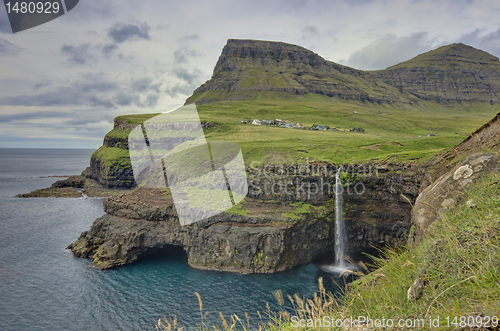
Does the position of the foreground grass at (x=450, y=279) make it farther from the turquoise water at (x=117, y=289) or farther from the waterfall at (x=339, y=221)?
the waterfall at (x=339, y=221)

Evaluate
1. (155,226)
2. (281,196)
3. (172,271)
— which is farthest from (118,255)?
(281,196)

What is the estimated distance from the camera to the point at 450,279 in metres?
4.00

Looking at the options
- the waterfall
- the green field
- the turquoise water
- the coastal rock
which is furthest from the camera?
the green field

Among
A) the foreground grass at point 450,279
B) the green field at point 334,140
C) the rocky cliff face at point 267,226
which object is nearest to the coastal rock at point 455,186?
the foreground grass at point 450,279

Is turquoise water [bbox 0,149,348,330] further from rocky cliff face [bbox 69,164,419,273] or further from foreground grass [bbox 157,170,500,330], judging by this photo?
foreground grass [bbox 157,170,500,330]

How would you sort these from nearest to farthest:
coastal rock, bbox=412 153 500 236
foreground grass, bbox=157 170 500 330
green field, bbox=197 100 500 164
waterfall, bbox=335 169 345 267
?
foreground grass, bbox=157 170 500 330 < coastal rock, bbox=412 153 500 236 < waterfall, bbox=335 169 345 267 < green field, bbox=197 100 500 164

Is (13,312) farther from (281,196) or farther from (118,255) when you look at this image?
(281,196)

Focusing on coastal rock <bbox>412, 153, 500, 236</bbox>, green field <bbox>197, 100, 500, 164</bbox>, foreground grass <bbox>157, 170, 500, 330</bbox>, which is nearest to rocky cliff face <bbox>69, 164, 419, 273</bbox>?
green field <bbox>197, 100, 500, 164</bbox>

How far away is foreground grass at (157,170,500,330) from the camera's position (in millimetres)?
3473

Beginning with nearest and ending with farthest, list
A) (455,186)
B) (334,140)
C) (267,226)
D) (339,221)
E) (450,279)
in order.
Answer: (450,279)
(455,186)
(267,226)
(339,221)
(334,140)

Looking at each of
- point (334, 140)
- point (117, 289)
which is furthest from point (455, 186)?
point (334, 140)

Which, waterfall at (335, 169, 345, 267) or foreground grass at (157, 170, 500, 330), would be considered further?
waterfall at (335, 169, 345, 267)

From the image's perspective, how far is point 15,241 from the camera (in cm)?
5041

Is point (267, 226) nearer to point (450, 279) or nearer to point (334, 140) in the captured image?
point (334, 140)
